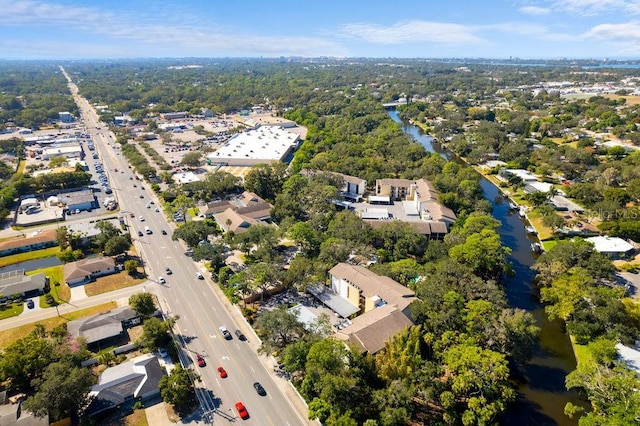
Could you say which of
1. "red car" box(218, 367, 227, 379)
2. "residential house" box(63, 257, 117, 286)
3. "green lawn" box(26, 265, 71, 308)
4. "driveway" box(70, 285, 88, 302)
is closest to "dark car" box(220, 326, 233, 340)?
"red car" box(218, 367, 227, 379)

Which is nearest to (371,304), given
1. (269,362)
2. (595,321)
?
(269,362)

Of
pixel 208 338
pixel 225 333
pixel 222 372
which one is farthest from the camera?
pixel 225 333

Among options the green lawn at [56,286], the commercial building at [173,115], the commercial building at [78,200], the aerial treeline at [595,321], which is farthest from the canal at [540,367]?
the commercial building at [173,115]

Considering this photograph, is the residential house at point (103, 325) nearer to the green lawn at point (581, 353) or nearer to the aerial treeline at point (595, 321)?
the aerial treeline at point (595, 321)

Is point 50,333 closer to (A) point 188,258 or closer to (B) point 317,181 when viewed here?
(A) point 188,258

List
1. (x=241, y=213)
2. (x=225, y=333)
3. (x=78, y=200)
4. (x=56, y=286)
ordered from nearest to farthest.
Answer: (x=225, y=333)
(x=56, y=286)
(x=241, y=213)
(x=78, y=200)

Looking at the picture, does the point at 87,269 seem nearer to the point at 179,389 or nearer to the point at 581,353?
the point at 179,389
